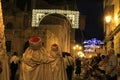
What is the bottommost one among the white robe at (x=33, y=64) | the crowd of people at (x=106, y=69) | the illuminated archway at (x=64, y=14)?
the crowd of people at (x=106, y=69)

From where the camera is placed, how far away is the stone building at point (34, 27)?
48791 mm

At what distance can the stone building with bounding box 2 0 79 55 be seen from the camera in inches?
1921

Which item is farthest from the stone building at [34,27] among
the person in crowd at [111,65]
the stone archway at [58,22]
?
the person in crowd at [111,65]

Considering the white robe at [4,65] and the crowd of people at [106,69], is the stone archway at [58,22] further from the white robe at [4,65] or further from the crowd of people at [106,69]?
the white robe at [4,65]

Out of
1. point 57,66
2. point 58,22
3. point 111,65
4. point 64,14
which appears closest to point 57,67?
point 57,66

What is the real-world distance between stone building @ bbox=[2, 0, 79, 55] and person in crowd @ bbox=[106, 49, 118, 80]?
30994 millimetres

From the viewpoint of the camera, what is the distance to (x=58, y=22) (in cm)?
5266

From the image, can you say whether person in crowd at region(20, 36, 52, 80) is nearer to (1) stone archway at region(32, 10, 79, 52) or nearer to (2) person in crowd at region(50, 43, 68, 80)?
(2) person in crowd at region(50, 43, 68, 80)

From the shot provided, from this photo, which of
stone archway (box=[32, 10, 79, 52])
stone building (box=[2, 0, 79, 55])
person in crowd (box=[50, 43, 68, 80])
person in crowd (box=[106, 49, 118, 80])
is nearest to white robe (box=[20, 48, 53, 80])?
person in crowd (box=[50, 43, 68, 80])

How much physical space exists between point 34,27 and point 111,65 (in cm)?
3728

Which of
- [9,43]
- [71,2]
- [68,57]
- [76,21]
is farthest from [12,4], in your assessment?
[68,57]

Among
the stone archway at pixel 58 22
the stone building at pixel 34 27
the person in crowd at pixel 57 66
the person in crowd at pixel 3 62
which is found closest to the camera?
the person in crowd at pixel 3 62

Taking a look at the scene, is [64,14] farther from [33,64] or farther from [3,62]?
[3,62]

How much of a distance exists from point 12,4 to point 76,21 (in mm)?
28295
